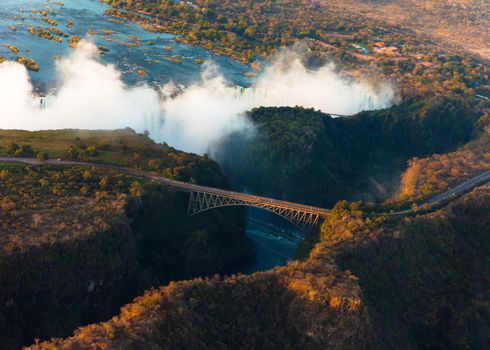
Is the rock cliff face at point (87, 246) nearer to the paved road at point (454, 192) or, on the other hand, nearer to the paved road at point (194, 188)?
the paved road at point (194, 188)

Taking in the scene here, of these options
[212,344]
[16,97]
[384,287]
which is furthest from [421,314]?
[16,97]

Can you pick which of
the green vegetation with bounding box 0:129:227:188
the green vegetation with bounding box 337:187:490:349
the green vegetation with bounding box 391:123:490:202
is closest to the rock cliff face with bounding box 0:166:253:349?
the green vegetation with bounding box 0:129:227:188

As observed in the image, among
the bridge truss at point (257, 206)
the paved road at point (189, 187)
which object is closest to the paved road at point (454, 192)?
the paved road at point (189, 187)

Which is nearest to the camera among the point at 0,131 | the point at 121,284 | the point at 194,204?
the point at 121,284

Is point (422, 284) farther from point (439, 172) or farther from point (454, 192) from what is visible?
point (439, 172)

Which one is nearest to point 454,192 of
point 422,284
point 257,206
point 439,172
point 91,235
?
point 439,172

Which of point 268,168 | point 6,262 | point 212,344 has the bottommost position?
point 212,344

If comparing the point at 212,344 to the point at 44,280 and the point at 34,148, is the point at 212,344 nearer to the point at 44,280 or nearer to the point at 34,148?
the point at 44,280

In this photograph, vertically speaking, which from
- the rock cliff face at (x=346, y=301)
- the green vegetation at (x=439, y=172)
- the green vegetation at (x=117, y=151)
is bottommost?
the rock cliff face at (x=346, y=301)

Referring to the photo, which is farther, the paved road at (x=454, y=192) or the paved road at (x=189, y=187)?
the paved road at (x=454, y=192)
